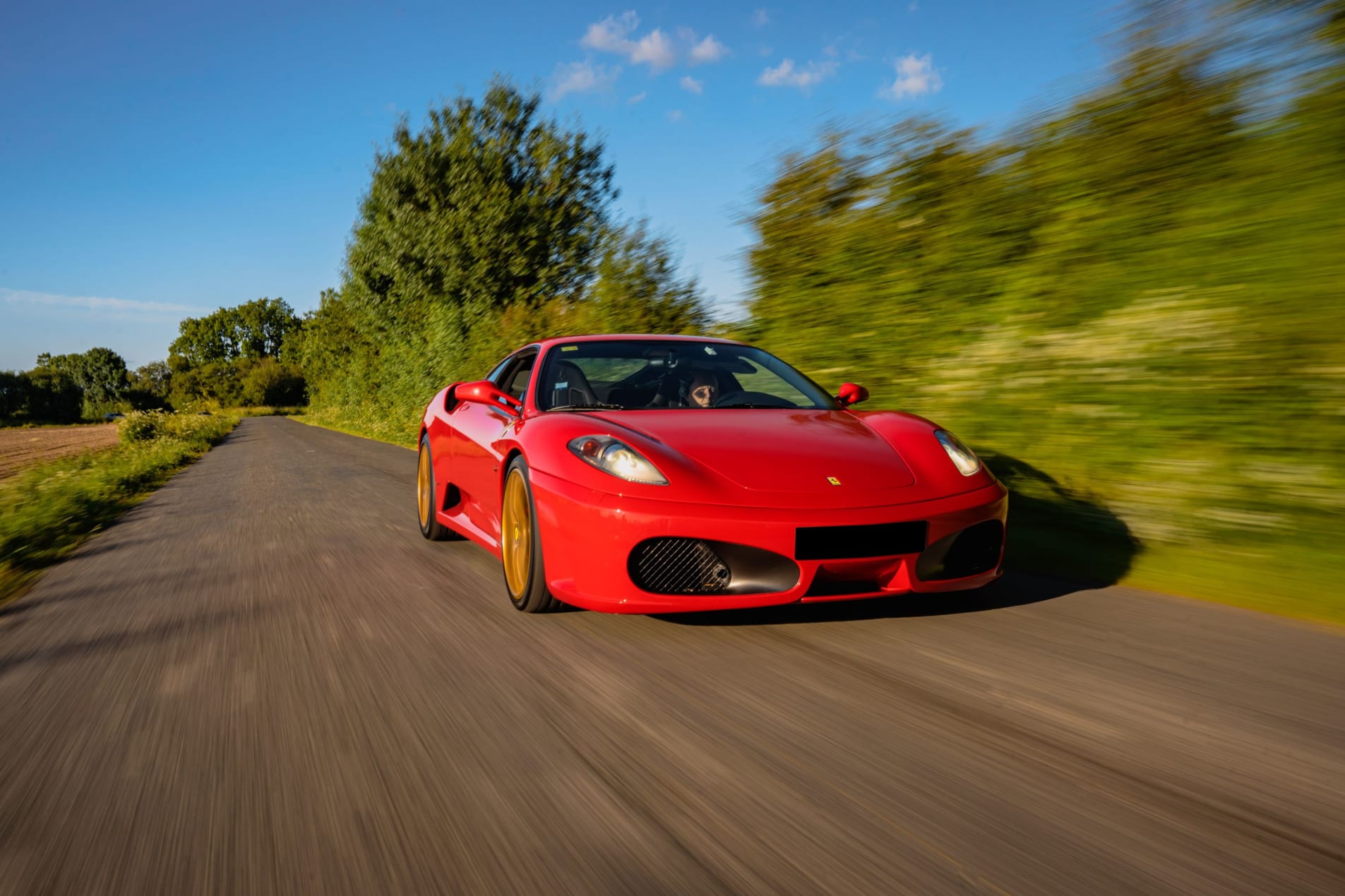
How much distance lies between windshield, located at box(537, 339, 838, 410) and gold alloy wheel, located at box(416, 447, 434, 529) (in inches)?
70.1

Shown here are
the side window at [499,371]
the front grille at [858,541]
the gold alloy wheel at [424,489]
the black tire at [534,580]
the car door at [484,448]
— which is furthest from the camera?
the gold alloy wheel at [424,489]

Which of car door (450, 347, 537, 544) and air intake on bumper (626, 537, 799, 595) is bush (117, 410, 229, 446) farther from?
air intake on bumper (626, 537, 799, 595)

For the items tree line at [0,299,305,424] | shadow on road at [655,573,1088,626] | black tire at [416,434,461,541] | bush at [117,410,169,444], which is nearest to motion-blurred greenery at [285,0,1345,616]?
shadow on road at [655,573,1088,626]

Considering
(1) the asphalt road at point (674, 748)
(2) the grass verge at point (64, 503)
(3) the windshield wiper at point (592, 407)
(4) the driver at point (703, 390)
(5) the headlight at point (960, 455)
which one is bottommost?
(2) the grass verge at point (64, 503)

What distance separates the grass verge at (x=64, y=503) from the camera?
21.5ft

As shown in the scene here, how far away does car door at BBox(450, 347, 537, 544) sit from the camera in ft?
15.5

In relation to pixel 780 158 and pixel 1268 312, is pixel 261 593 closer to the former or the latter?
pixel 1268 312

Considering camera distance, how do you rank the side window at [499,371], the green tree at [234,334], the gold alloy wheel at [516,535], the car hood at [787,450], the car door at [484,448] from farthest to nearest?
1. the green tree at [234,334]
2. the side window at [499,371]
3. the car door at [484,448]
4. the gold alloy wheel at [516,535]
5. the car hood at [787,450]

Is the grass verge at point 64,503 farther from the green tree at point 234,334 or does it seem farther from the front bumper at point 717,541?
the green tree at point 234,334

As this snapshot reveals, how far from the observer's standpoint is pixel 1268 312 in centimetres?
434

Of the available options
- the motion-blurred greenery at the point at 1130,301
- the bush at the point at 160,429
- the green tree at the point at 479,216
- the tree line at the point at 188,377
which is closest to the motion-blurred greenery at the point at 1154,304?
the motion-blurred greenery at the point at 1130,301

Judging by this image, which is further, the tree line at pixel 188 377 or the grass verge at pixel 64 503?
the tree line at pixel 188 377

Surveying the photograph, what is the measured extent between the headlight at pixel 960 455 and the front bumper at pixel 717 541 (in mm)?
246

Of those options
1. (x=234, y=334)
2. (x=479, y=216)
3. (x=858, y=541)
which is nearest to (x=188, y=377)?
(x=234, y=334)
